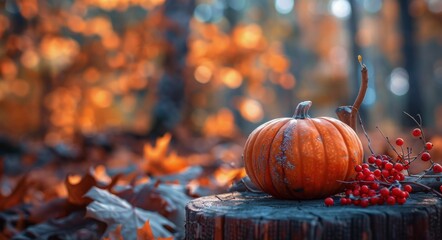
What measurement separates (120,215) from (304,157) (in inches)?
36.9

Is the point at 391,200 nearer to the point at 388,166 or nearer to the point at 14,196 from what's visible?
the point at 388,166

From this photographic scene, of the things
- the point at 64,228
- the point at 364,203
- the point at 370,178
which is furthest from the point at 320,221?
the point at 64,228

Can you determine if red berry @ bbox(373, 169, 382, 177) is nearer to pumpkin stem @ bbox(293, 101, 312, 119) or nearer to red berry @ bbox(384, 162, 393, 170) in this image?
red berry @ bbox(384, 162, 393, 170)

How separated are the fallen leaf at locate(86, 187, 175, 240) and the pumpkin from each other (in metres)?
0.66

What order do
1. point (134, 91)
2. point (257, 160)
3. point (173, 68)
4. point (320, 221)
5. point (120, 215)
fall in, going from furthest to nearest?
point (134, 91), point (173, 68), point (120, 215), point (257, 160), point (320, 221)

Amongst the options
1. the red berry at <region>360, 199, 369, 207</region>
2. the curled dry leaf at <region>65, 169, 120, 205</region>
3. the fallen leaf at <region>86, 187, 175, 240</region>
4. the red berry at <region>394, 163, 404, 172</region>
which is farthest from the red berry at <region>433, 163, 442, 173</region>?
the curled dry leaf at <region>65, 169, 120, 205</region>

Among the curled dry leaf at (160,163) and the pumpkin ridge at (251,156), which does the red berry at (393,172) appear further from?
the curled dry leaf at (160,163)

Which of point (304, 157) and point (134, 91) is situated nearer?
point (304, 157)

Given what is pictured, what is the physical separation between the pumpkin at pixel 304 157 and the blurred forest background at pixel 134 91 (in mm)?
697

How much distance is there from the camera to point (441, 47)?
3109 cm

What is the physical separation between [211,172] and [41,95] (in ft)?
36.8

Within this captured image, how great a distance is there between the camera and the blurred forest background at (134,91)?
2992mm

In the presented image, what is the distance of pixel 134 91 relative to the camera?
48.7ft

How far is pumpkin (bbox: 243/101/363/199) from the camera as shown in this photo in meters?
1.83
